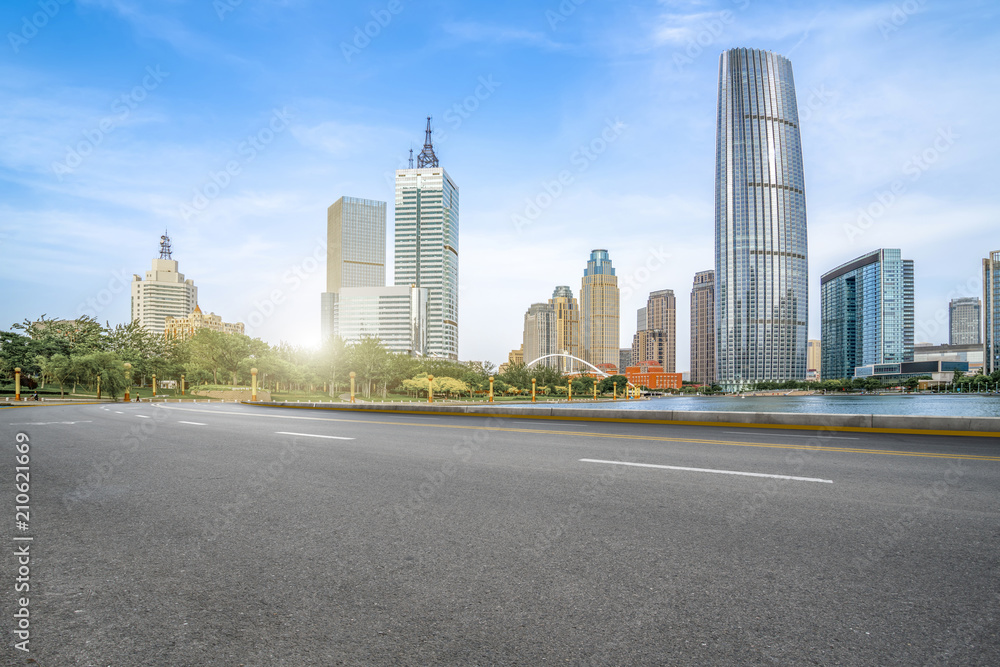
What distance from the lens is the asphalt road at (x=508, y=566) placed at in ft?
7.59

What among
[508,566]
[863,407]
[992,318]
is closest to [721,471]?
[508,566]

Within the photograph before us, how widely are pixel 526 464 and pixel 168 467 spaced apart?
4.56 m

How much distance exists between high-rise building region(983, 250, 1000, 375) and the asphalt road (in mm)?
224097

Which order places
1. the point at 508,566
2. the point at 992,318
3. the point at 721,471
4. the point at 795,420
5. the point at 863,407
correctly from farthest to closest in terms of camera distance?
the point at 992,318 → the point at 863,407 → the point at 795,420 → the point at 721,471 → the point at 508,566

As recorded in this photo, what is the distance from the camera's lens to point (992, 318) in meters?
174

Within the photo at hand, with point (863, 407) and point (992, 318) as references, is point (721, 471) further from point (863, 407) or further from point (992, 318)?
point (992, 318)

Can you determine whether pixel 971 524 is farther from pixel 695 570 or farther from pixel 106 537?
pixel 106 537

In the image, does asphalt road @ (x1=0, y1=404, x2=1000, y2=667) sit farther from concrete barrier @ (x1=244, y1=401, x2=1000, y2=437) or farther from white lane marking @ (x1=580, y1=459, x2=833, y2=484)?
concrete barrier @ (x1=244, y1=401, x2=1000, y2=437)

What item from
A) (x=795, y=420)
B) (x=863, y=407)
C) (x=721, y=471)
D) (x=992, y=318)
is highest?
(x=992, y=318)

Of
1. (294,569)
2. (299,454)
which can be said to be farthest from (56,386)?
(294,569)

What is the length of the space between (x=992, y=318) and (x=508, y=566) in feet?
758

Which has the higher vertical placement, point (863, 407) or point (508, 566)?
point (508, 566)

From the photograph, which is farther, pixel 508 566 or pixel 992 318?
pixel 992 318

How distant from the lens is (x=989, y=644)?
2295 mm
